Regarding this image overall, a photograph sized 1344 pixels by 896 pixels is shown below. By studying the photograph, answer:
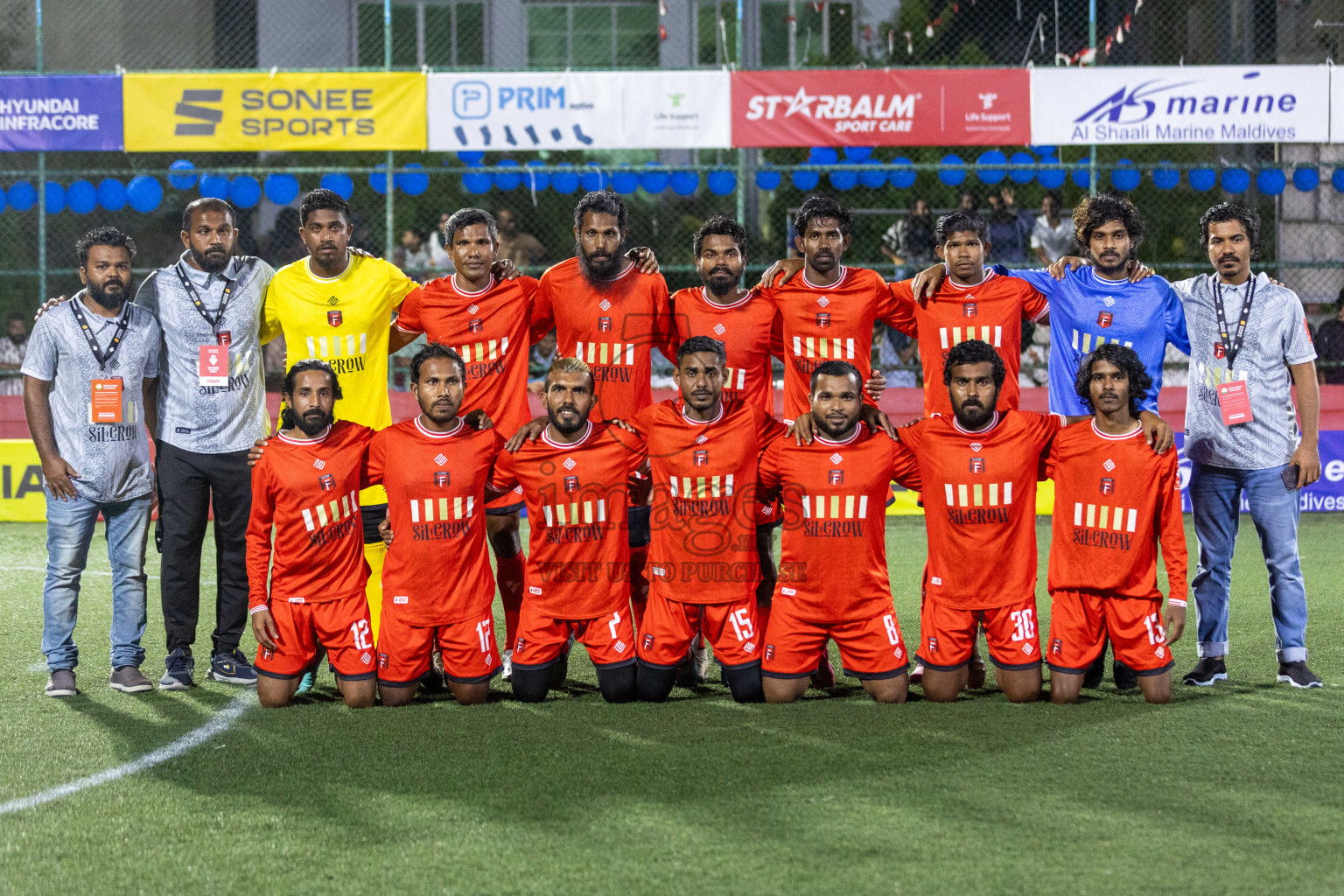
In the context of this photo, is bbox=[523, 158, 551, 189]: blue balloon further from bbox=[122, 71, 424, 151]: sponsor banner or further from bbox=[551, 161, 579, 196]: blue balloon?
bbox=[122, 71, 424, 151]: sponsor banner

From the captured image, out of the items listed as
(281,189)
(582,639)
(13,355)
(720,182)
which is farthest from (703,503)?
(13,355)

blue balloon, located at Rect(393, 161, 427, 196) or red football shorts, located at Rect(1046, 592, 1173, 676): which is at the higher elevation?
blue balloon, located at Rect(393, 161, 427, 196)

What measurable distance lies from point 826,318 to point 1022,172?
7651 mm

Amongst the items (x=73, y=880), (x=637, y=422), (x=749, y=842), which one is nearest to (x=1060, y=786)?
(x=749, y=842)

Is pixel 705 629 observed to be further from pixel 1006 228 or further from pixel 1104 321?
pixel 1006 228

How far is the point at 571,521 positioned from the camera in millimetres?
5570

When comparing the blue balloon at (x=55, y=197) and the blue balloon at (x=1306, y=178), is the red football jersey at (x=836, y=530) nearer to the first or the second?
the blue balloon at (x=1306, y=178)

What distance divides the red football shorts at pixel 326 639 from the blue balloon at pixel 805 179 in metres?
8.48

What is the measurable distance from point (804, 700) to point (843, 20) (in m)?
12.7

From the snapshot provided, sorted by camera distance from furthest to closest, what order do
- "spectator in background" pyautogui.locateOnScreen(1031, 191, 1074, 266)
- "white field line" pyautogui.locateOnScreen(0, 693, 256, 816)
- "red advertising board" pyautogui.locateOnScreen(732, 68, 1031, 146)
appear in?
"spectator in background" pyautogui.locateOnScreen(1031, 191, 1074, 266) < "red advertising board" pyautogui.locateOnScreen(732, 68, 1031, 146) < "white field line" pyautogui.locateOnScreen(0, 693, 256, 816)

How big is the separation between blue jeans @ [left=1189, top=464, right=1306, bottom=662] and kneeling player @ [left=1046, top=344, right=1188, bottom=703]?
0.45 m

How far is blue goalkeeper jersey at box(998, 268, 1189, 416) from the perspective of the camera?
5.83 metres

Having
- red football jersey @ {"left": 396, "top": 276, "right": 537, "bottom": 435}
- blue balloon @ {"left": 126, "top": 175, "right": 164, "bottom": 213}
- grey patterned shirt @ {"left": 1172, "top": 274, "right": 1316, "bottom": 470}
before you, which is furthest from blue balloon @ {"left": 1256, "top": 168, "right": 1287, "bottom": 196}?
blue balloon @ {"left": 126, "top": 175, "right": 164, "bottom": 213}

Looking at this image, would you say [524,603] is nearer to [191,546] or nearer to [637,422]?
[637,422]
